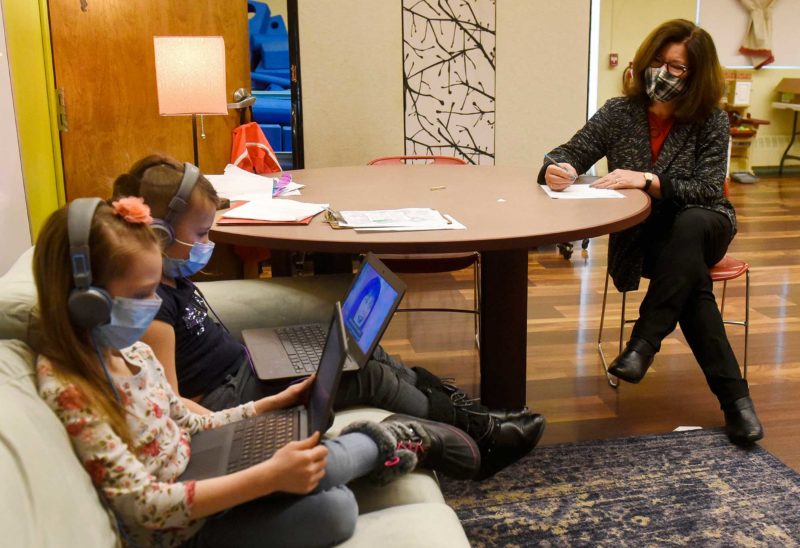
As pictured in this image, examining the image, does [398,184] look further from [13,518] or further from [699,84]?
[13,518]

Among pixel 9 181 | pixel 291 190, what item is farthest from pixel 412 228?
pixel 9 181

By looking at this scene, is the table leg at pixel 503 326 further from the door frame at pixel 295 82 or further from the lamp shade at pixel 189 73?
the door frame at pixel 295 82

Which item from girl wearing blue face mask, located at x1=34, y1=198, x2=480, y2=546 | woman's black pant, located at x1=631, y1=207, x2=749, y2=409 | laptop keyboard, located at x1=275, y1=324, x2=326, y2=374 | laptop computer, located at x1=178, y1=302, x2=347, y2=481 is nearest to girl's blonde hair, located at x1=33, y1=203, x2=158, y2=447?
girl wearing blue face mask, located at x1=34, y1=198, x2=480, y2=546

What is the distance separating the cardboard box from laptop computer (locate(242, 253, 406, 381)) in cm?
682

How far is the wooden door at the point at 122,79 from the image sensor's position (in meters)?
3.88

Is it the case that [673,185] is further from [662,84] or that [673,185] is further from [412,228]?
[412,228]

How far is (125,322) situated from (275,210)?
3.73ft

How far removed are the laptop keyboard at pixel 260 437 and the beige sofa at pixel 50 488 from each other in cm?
14

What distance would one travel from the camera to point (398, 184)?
9.11 ft

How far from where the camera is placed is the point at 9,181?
10.9ft

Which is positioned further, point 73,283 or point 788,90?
point 788,90

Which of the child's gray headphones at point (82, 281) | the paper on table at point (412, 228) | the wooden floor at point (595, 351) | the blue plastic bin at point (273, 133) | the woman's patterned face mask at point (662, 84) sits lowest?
the wooden floor at point (595, 351)

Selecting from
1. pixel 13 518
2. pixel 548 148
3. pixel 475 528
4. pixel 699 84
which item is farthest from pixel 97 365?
pixel 548 148

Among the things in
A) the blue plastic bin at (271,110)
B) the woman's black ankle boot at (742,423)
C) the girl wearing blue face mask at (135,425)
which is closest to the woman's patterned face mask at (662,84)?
the woman's black ankle boot at (742,423)
